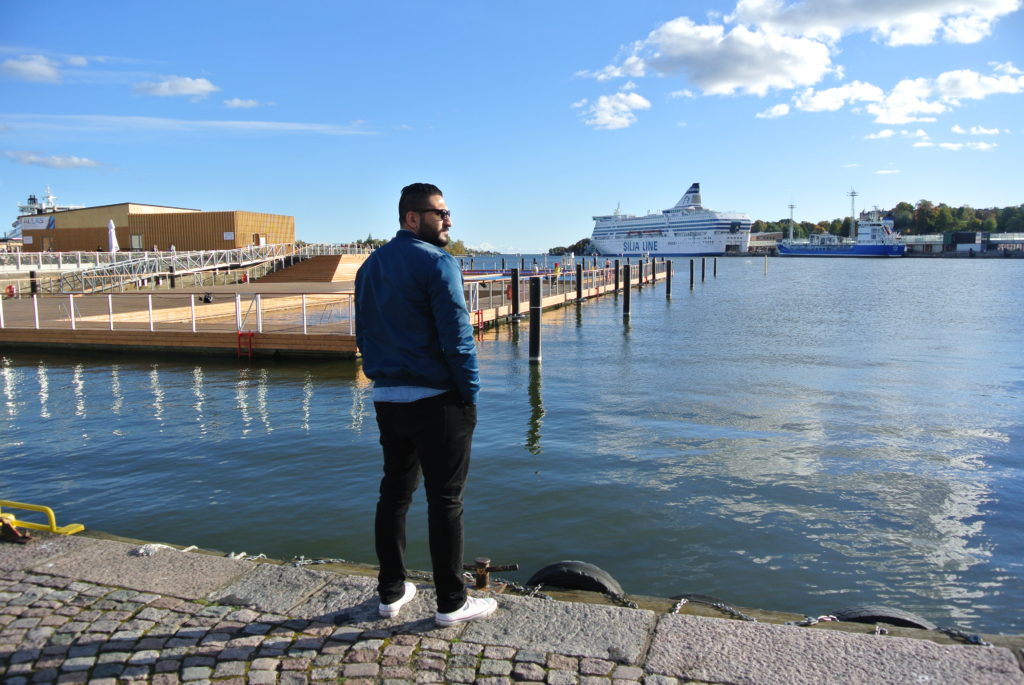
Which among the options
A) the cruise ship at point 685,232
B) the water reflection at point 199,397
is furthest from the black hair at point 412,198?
the cruise ship at point 685,232

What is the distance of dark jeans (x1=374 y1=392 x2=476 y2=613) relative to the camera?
129 inches

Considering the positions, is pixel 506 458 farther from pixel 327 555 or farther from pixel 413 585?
pixel 413 585

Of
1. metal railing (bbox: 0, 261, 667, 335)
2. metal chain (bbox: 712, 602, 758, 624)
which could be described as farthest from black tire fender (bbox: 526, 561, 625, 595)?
metal railing (bbox: 0, 261, 667, 335)

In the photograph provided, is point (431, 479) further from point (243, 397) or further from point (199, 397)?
point (199, 397)

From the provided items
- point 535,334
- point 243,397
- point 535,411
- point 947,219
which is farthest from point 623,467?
point 947,219

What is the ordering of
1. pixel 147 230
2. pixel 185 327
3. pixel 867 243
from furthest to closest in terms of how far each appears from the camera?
pixel 867 243 → pixel 147 230 → pixel 185 327

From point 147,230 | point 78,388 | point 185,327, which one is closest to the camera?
point 78,388

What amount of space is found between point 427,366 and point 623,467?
6265 mm

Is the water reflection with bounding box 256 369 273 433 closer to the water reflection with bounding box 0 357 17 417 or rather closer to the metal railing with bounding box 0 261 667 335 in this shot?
the metal railing with bounding box 0 261 667 335

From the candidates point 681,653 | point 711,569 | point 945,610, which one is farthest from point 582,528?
point 681,653

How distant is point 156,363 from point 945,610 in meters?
16.7

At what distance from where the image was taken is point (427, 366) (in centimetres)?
329

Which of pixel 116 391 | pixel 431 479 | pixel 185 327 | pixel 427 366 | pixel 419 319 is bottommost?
pixel 116 391

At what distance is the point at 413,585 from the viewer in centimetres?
377
